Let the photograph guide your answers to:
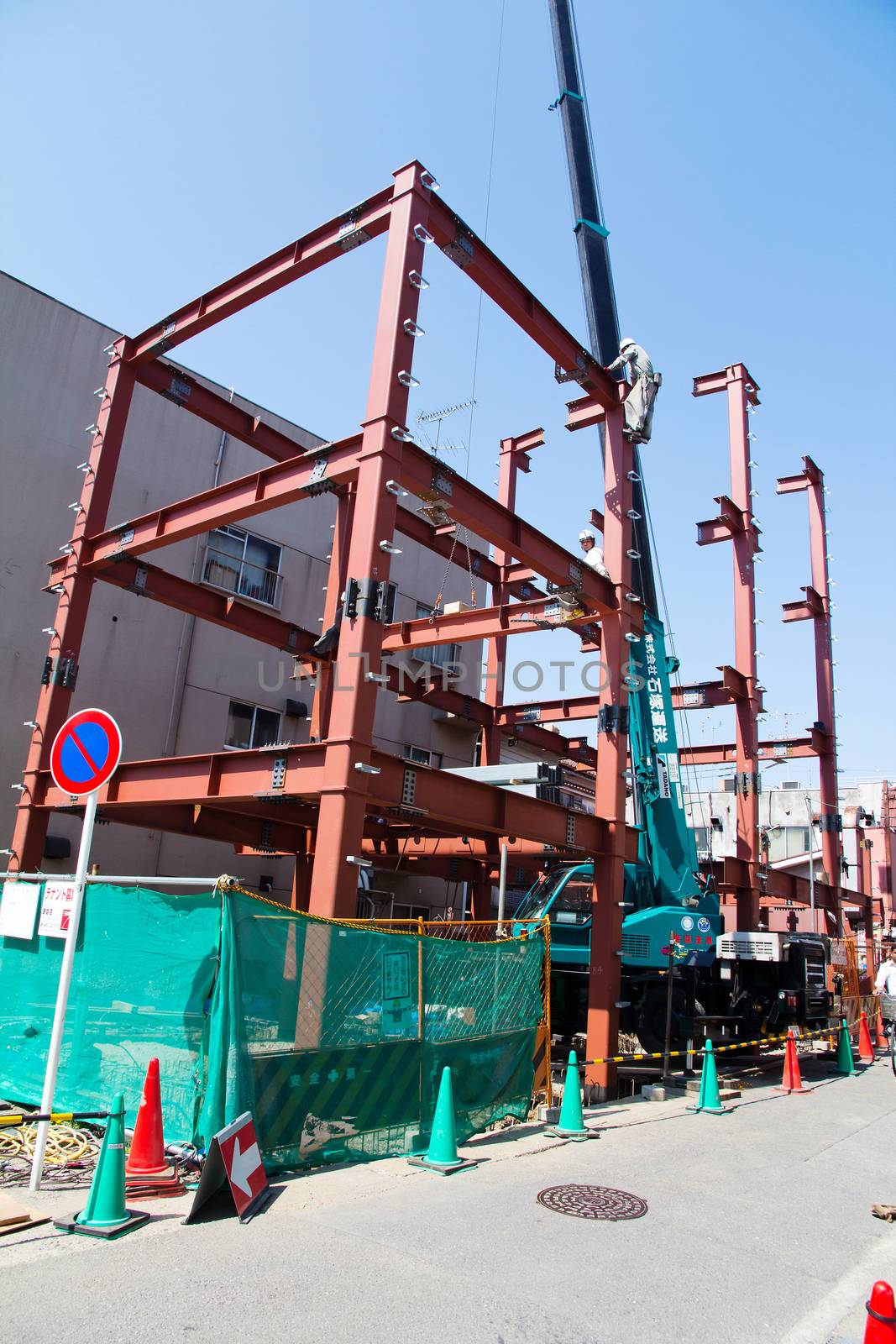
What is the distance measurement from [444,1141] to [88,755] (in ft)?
13.6

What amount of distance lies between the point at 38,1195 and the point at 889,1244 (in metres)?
5.62

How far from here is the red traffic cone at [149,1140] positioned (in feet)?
20.8

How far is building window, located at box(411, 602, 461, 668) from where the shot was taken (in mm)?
23652

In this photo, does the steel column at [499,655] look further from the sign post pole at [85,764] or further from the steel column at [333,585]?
the sign post pole at [85,764]

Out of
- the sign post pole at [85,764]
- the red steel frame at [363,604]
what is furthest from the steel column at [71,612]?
the sign post pole at [85,764]

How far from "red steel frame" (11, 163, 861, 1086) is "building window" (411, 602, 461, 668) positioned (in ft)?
17.0

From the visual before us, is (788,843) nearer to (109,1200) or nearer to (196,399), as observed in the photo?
(196,399)

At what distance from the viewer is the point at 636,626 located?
47.3 feet

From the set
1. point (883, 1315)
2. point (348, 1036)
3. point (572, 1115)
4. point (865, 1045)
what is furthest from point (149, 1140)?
point (865, 1045)

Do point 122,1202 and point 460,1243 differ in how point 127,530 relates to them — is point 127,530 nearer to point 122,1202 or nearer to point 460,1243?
point 122,1202

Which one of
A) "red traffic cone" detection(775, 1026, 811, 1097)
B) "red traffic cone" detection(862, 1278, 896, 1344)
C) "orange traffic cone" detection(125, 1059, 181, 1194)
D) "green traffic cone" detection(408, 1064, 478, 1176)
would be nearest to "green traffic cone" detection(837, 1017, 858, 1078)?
"red traffic cone" detection(775, 1026, 811, 1097)

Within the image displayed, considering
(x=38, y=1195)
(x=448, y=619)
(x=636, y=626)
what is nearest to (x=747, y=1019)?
(x=636, y=626)

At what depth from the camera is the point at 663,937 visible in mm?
13625

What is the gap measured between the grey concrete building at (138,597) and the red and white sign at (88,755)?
324 inches
